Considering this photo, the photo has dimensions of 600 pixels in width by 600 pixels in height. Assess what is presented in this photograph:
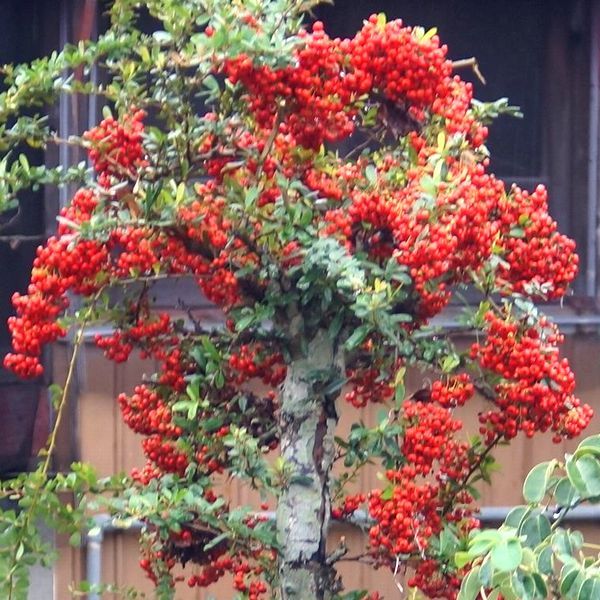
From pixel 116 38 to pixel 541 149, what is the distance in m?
1.91

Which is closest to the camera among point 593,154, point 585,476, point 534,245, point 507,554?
point 507,554

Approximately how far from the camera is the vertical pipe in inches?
141

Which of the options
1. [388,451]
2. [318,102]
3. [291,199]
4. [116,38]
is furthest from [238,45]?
[388,451]

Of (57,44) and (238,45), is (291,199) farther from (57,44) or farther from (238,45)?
(57,44)

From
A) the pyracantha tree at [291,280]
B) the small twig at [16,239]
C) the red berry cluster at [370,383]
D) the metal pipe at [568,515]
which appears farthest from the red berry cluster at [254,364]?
the metal pipe at [568,515]

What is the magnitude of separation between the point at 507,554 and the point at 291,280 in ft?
2.53

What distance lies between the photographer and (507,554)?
4.71ft

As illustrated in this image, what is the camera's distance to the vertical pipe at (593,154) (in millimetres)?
3572

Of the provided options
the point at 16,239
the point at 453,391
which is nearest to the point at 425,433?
the point at 453,391

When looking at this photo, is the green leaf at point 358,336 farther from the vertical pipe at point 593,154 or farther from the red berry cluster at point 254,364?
the vertical pipe at point 593,154

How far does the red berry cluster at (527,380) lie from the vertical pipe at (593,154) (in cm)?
168

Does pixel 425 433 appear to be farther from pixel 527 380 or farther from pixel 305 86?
pixel 305 86

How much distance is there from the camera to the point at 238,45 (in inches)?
70.1

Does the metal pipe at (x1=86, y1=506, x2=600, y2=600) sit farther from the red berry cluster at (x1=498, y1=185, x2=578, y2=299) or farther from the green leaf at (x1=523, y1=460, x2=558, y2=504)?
the green leaf at (x1=523, y1=460, x2=558, y2=504)
